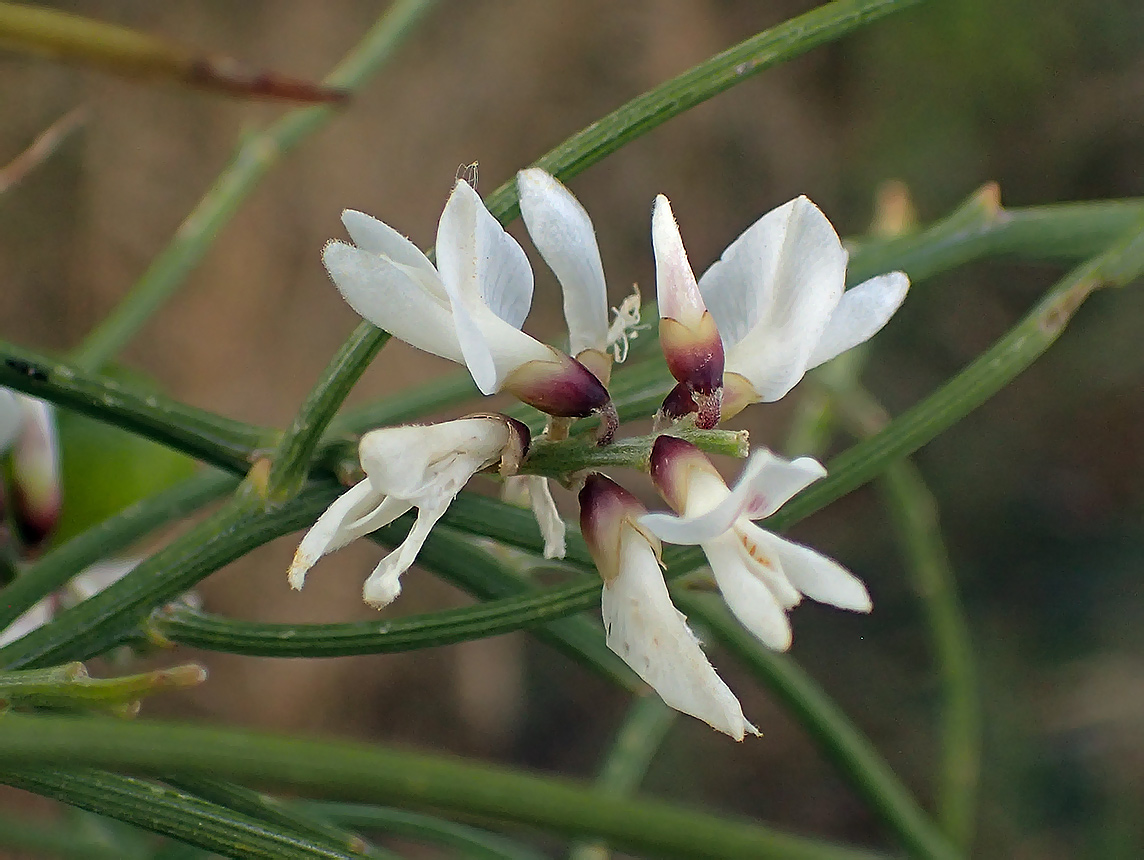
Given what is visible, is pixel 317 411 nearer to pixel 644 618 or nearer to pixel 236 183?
pixel 644 618

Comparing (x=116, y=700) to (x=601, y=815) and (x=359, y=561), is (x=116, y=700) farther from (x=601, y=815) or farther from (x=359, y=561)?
(x=359, y=561)

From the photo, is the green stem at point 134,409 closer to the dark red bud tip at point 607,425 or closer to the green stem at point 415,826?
the dark red bud tip at point 607,425

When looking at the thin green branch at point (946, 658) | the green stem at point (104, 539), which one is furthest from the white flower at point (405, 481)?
the thin green branch at point (946, 658)

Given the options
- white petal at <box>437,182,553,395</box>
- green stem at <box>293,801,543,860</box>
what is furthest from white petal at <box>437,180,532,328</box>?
green stem at <box>293,801,543,860</box>

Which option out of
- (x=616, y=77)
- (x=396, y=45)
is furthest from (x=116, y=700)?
(x=616, y=77)

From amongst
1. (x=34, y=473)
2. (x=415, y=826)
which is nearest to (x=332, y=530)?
(x=34, y=473)

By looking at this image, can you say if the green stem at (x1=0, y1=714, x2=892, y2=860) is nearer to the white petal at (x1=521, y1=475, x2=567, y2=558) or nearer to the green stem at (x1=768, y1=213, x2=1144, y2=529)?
the white petal at (x1=521, y1=475, x2=567, y2=558)
